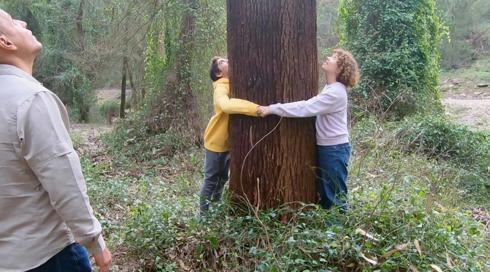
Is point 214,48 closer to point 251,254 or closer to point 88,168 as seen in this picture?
point 88,168

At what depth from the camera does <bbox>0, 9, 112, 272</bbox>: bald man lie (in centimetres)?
199

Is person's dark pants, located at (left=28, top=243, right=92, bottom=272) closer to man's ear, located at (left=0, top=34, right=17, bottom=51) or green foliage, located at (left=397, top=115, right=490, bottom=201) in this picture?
man's ear, located at (left=0, top=34, right=17, bottom=51)

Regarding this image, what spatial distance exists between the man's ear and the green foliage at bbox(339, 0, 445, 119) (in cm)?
1078

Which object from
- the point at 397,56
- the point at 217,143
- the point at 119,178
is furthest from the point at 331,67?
the point at 397,56

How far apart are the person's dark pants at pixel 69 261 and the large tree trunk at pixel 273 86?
168cm

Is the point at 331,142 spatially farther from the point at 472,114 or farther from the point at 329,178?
the point at 472,114

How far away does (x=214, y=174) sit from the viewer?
15.1ft

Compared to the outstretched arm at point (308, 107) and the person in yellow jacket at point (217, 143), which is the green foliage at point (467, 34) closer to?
the person in yellow jacket at point (217, 143)

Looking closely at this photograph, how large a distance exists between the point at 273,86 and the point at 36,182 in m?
2.01

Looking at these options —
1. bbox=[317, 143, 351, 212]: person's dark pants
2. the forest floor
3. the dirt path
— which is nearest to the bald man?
the forest floor

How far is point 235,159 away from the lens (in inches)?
152

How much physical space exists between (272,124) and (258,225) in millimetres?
761

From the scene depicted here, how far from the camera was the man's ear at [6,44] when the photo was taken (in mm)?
2092

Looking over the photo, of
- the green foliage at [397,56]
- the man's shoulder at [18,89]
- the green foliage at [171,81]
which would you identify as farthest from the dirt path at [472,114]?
the man's shoulder at [18,89]
